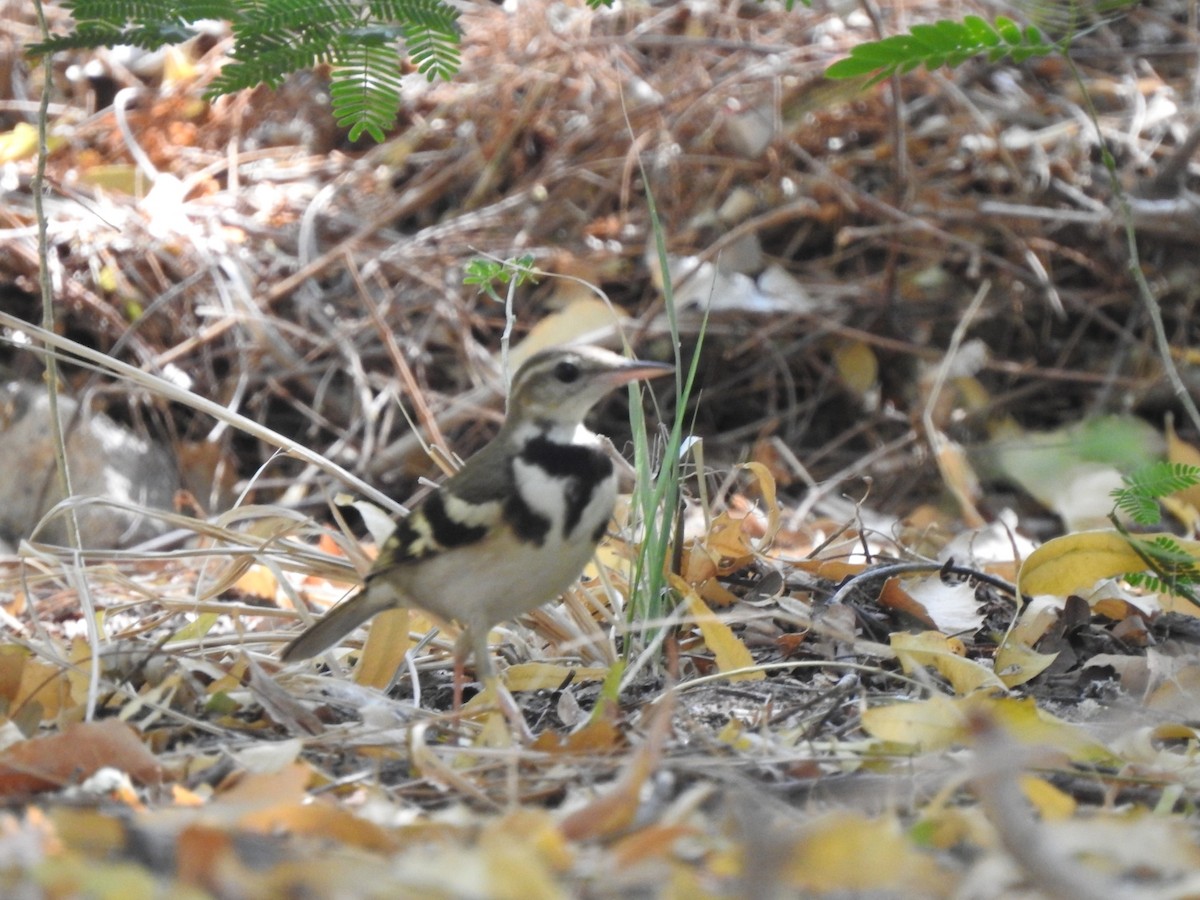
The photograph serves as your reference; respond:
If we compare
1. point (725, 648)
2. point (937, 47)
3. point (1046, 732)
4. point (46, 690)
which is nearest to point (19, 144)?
point (46, 690)

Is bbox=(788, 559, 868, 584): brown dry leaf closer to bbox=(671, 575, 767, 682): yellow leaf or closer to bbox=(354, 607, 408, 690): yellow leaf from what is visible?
bbox=(671, 575, 767, 682): yellow leaf

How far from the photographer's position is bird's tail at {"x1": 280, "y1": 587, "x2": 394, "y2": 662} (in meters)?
3.89

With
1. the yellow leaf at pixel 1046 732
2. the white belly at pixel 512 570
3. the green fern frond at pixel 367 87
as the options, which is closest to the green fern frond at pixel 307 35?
the green fern frond at pixel 367 87

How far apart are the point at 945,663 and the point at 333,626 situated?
5.42 feet

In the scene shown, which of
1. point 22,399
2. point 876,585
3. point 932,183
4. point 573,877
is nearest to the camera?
point 573,877

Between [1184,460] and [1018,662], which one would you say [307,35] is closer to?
[1018,662]

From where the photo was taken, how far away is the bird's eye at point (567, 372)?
382cm

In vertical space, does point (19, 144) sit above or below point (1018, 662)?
above

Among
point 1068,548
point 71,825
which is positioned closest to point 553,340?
point 1068,548

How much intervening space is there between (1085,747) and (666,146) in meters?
5.23

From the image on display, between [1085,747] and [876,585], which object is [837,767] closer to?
[1085,747]

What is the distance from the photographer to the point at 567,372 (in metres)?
3.82

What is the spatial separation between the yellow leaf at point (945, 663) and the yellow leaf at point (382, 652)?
54.7 inches

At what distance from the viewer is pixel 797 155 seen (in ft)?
25.0
